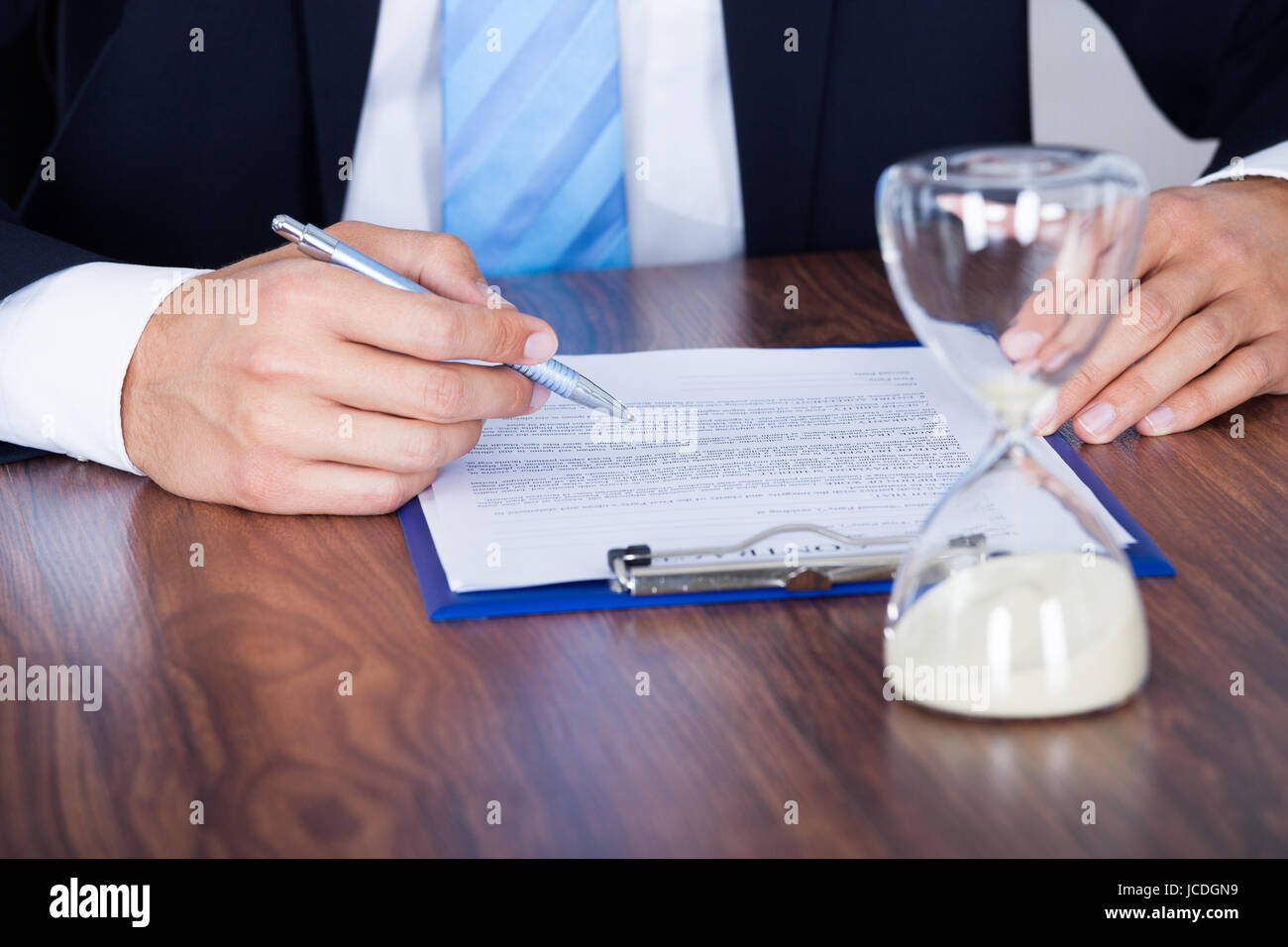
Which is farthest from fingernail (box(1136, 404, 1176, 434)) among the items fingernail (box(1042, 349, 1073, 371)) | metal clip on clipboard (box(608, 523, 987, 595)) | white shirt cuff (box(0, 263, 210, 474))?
white shirt cuff (box(0, 263, 210, 474))

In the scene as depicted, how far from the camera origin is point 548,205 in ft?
5.05

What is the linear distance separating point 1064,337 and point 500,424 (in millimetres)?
519

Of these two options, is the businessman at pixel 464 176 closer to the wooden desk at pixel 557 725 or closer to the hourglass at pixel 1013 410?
the wooden desk at pixel 557 725

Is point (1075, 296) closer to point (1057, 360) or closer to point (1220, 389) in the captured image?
point (1057, 360)

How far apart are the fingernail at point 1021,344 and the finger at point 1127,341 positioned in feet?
1.32

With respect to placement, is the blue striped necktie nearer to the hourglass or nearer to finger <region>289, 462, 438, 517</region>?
finger <region>289, 462, 438, 517</region>

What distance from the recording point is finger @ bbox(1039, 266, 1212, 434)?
94 centimetres

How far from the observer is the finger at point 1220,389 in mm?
948

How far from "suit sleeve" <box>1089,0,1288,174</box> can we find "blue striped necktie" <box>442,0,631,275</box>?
0.68 meters

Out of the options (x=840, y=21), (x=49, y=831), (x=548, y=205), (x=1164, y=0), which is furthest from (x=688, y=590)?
(x=1164, y=0)

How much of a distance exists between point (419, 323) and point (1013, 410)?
400 mm

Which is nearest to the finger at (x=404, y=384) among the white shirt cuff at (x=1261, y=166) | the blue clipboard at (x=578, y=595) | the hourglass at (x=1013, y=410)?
the blue clipboard at (x=578, y=595)

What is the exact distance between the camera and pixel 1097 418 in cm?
93
